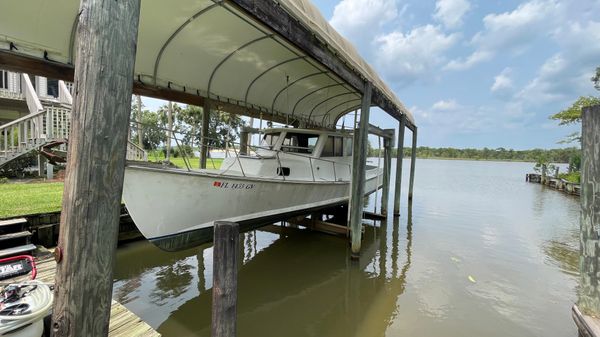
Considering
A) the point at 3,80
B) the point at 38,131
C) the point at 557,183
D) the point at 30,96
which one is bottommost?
the point at 557,183

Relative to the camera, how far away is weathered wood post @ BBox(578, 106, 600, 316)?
228 cm

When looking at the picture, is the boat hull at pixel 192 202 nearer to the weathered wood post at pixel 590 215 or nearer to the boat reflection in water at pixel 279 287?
the boat reflection in water at pixel 279 287

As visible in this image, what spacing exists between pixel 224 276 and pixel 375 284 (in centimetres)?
407

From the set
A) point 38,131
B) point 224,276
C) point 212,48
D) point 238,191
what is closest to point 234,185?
point 238,191

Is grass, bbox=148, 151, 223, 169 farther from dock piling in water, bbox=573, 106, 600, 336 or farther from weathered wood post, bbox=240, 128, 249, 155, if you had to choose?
dock piling in water, bbox=573, 106, 600, 336

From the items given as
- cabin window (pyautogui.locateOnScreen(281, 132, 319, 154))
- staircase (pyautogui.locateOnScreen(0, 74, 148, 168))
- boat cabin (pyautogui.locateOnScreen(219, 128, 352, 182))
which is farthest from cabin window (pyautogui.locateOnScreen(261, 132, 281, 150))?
staircase (pyautogui.locateOnScreen(0, 74, 148, 168))

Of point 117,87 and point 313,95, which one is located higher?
point 313,95

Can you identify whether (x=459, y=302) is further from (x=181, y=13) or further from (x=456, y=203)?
(x=456, y=203)

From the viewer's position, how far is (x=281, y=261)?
6.56m

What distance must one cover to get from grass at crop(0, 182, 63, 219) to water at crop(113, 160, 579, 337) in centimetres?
218

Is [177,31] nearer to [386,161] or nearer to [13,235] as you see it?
[13,235]

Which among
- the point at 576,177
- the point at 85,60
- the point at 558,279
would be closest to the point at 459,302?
the point at 558,279

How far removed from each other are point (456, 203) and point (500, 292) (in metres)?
10.5

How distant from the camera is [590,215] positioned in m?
2.34
